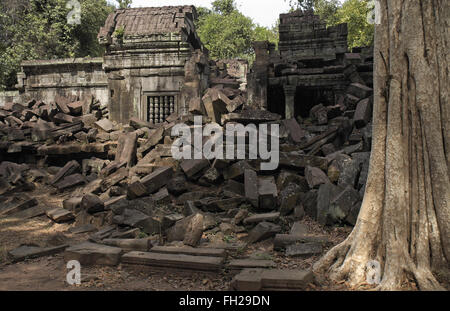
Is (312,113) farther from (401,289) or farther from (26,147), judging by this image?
(26,147)

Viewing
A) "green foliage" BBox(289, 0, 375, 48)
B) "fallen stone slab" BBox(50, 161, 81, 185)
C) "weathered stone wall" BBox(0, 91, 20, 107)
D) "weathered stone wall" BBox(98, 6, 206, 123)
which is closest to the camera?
"fallen stone slab" BBox(50, 161, 81, 185)

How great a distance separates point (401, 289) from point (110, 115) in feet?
36.3

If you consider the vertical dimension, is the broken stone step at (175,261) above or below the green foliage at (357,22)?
below

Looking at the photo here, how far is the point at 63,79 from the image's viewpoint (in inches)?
524

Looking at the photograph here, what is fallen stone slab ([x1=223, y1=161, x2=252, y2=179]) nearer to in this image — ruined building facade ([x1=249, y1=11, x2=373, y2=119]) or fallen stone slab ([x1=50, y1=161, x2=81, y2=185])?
ruined building facade ([x1=249, y1=11, x2=373, y2=119])

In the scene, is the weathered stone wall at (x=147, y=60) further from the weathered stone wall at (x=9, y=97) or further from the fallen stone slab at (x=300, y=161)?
the fallen stone slab at (x=300, y=161)

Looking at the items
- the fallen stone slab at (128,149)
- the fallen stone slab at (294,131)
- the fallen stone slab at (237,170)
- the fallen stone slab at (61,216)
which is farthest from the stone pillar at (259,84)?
the fallen stone slab at (61,216)

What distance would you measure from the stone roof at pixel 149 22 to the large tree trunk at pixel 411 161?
9.27 metres

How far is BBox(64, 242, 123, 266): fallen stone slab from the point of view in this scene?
13.1 ft

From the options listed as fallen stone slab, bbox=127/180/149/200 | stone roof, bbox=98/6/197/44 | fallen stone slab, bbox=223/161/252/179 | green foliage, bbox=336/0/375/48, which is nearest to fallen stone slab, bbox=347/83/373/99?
fallen stone slab, bbox=223/161/252/179

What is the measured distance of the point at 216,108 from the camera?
344 inches

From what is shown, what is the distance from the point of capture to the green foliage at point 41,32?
1711 cm

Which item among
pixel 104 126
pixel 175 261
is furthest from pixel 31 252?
pixel 104 126

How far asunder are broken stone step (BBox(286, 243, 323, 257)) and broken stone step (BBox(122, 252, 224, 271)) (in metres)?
0.97
